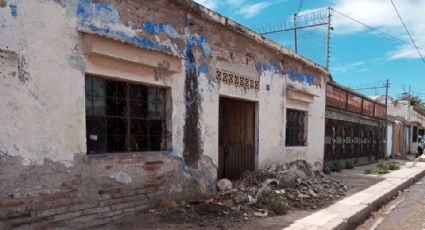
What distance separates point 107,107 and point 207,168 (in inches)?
97.9

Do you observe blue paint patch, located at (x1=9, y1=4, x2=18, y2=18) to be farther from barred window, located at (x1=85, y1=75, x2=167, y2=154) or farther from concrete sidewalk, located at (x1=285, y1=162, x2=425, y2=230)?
concrete sidewalk, located at (x1=285, y1=162, x2=425, y2=230)

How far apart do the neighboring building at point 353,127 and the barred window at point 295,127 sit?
7.59 feet

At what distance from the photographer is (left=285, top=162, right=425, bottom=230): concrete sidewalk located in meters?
5.64

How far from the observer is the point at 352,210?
6.72m

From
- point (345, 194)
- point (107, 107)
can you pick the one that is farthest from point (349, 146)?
point (107, 107)

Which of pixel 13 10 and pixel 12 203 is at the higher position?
pixel 13 10

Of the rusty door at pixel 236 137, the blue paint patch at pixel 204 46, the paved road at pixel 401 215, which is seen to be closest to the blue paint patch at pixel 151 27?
the blue paint patch at pixel 204 46

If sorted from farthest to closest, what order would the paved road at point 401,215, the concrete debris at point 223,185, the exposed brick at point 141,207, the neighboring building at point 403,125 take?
the neighboring building at point 403,125, the concrete debris at point 223,185, the paved road at point 401,215, the exposed brick at point 141,207

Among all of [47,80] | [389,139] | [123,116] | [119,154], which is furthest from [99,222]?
[389,139]

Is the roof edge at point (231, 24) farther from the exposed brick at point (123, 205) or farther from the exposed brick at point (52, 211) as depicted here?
the exposed brick at point (52, 211)

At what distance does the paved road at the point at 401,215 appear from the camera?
6.53 m

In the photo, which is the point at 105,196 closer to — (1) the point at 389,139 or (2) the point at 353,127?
(2) the point at 353,127

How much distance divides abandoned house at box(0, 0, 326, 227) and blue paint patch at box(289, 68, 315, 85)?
6.52 feet

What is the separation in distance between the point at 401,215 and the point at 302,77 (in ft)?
15.7
